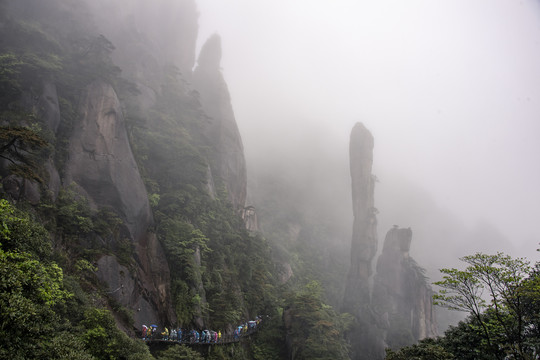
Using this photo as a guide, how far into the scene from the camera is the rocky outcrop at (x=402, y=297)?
52156mm

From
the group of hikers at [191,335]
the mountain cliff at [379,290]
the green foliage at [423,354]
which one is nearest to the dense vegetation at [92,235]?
the group of hikers at [191,335]

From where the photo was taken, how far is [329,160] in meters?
113

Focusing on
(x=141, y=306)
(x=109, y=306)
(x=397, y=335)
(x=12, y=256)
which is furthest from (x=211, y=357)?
(x=397, y=335)

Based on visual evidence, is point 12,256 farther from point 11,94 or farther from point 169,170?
point 169,170

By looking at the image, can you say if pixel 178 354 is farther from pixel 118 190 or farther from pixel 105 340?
pixel 118 190

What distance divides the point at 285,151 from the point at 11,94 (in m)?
89.2

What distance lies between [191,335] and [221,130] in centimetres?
3168

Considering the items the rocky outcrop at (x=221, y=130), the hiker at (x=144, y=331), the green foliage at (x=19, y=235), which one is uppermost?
the rocky outcrop at (x=221, y=130)

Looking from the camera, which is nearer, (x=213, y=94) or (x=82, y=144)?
(x=82, y=144)

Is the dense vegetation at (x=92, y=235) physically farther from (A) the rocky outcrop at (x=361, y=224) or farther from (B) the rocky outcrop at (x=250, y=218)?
(A) the rocky outcrop at (x=361, y=224)

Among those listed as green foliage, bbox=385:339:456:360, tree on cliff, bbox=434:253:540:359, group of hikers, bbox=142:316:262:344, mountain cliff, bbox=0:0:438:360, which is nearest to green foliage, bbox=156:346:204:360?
group of hikers, bbox=142:316:262:344

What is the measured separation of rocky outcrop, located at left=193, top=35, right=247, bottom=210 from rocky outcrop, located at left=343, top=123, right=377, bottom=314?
2670 cm

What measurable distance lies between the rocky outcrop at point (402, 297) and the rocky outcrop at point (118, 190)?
43074 millimetres

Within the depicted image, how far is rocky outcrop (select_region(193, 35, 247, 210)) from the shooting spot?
4410 centimetres
